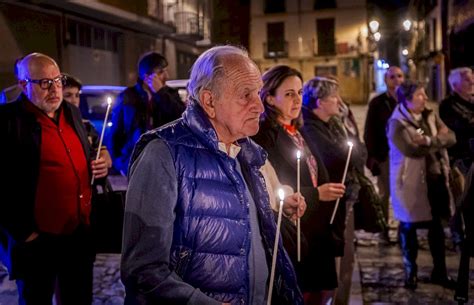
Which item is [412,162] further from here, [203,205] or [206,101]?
[203,205]

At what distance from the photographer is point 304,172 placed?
12.8 feet

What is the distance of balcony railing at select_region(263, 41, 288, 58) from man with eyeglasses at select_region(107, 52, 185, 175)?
46.6m

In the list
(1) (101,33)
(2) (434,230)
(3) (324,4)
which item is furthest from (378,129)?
(3) (324,4)

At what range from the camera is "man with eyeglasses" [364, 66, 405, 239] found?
296 inches

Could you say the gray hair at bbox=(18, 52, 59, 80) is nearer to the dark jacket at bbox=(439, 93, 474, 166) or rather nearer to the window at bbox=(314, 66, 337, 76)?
the dark jacket at bbox=(439, 93, 474, 166)

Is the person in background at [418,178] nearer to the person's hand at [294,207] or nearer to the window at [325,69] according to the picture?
the person's hand at [294,207]

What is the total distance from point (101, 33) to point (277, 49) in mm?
31505

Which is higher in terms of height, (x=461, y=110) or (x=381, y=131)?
(x=461, y=110)

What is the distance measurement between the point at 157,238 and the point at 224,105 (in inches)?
22.8

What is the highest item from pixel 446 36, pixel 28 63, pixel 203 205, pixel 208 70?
pixel 446 36

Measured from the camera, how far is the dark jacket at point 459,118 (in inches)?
245

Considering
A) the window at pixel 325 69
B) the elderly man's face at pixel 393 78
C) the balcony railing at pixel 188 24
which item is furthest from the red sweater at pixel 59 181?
the window at pixel 325 69

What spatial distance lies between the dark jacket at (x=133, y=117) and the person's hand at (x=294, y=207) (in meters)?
2.63

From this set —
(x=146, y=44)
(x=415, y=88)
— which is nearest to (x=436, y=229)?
(x=415, y=88)
